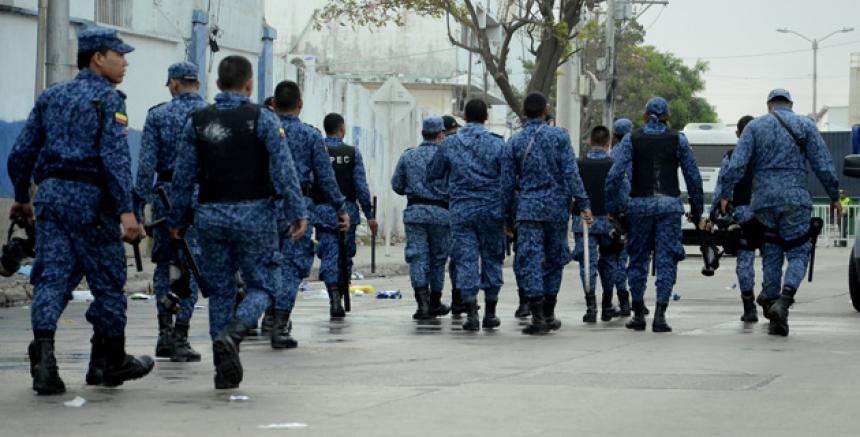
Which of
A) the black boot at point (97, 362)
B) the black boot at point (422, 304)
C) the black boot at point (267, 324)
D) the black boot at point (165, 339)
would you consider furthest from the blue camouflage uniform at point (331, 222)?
the black boot at point (97, 362)

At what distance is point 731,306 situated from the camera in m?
18.1

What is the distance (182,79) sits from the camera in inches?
441

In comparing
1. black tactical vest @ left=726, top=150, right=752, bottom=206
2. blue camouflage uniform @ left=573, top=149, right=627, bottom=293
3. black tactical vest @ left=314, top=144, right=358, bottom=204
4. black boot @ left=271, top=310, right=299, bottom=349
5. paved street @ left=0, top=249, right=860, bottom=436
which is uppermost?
black tactical vest @ left=314, top=144, right=358, bottom=204

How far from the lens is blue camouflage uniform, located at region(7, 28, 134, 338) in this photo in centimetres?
904

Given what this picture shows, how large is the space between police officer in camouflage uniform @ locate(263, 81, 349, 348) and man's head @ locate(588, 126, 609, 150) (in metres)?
3.77

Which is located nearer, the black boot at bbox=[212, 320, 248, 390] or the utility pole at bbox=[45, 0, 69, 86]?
the black boot at bbox=[212, 320, 248, 390]

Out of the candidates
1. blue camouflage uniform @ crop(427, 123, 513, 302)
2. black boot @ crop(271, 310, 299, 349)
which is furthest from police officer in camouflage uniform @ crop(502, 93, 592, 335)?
black boot @ crop(271, 310, 299, 349)

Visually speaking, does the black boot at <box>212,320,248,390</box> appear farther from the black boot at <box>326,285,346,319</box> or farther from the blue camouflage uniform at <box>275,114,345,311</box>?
the black boot at <box>326,285,346,319</box>

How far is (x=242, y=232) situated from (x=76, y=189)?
934mm

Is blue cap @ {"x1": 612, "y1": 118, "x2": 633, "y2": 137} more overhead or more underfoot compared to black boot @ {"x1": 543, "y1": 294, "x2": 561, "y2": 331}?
more overhead

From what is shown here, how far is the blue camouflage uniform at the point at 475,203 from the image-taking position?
1391 centimetres

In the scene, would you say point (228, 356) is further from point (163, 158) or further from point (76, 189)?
point (163, 158)

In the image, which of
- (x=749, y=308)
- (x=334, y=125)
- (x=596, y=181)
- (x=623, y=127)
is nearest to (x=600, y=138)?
(x=623, y=127)

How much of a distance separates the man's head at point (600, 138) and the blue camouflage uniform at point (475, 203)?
2200 mm
